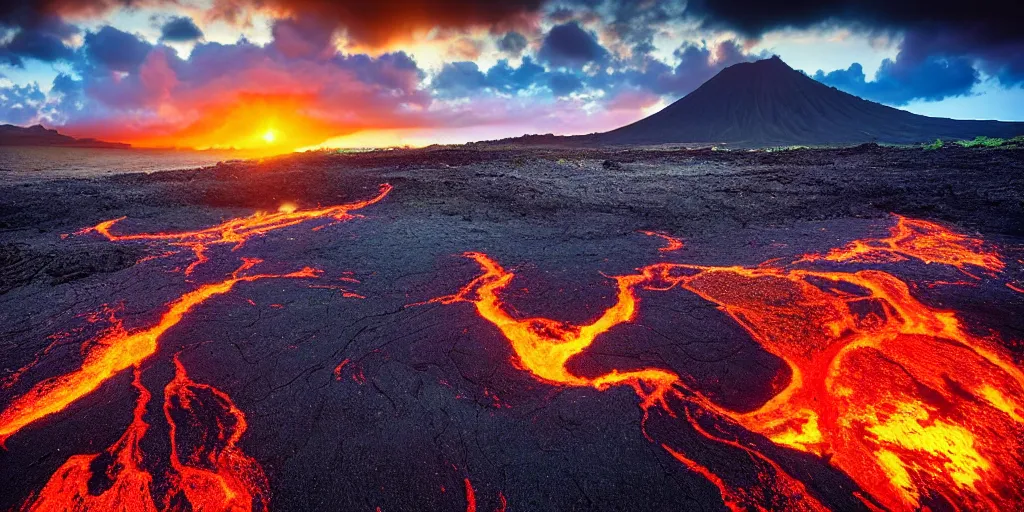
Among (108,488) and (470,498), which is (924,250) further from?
(108,488)

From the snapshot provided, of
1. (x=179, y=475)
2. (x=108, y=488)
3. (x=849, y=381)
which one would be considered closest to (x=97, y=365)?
(x=108, y=488)

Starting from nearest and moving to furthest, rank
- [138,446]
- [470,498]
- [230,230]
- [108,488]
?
[470,498]
[108,488]
[138,446]
[230,230]

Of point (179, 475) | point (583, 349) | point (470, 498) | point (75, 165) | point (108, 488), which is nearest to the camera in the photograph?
point (470, 498)

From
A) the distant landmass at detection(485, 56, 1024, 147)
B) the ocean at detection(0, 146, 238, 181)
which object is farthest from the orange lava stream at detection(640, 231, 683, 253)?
the distant landmass at detection(485, 56, 1024, 147)

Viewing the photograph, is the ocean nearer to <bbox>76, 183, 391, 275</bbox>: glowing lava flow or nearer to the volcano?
<bbox>76, 183, 391, 275</bbox>: glowing lava flow

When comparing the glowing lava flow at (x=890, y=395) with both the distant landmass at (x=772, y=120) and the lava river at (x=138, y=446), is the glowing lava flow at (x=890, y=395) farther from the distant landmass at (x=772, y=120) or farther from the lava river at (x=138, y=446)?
the distant landmass at (x=772, y=120)

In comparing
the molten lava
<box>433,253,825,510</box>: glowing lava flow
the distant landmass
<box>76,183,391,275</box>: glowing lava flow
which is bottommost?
the molten lava

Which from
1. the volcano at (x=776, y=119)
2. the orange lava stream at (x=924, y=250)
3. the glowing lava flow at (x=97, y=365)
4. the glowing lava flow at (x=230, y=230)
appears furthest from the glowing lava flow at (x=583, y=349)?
the volcano at (x=776, y=119)
